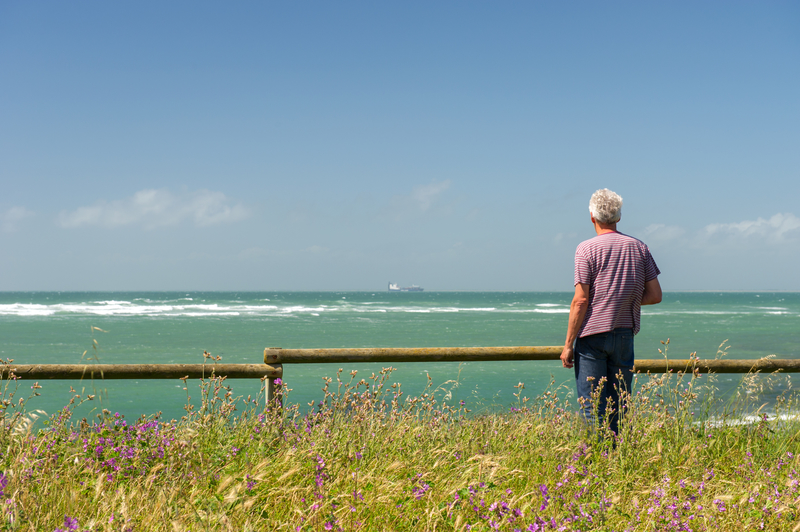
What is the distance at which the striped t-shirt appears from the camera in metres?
3.71

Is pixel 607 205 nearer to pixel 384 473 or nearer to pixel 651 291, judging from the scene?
pixel 651 291

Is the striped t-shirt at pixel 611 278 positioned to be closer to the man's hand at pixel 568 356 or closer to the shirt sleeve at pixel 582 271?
the shirt sleeve at pixel 582 271

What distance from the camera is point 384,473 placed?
303 centimetres

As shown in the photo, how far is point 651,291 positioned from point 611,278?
0.35 metres

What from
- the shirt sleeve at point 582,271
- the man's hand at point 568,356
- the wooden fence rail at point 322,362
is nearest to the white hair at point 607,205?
the shirt sleeve at point 582,271

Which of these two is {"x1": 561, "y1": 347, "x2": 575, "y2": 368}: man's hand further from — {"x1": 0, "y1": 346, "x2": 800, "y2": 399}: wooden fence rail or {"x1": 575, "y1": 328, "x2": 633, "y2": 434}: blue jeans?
{"x1": 0, "y1": 346, "x2": 800, "y2": 399}: wooden fence rail

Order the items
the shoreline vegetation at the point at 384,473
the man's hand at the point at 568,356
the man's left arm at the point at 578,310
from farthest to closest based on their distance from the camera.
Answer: the man's hand at the point at 568,356
the man's left arm at the point at 578,310
the shoreline vegetation at the point at 384,473

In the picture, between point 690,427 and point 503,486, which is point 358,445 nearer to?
point 503,486

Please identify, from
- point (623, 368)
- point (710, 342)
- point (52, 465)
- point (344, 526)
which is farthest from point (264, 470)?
point (710, 342)

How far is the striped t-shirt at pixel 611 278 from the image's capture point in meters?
3.71

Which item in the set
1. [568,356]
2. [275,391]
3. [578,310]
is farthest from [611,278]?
[275,391]

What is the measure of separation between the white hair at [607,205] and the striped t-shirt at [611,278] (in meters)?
0.12

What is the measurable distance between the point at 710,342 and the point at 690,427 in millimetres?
24547

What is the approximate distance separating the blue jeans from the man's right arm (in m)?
0.27
